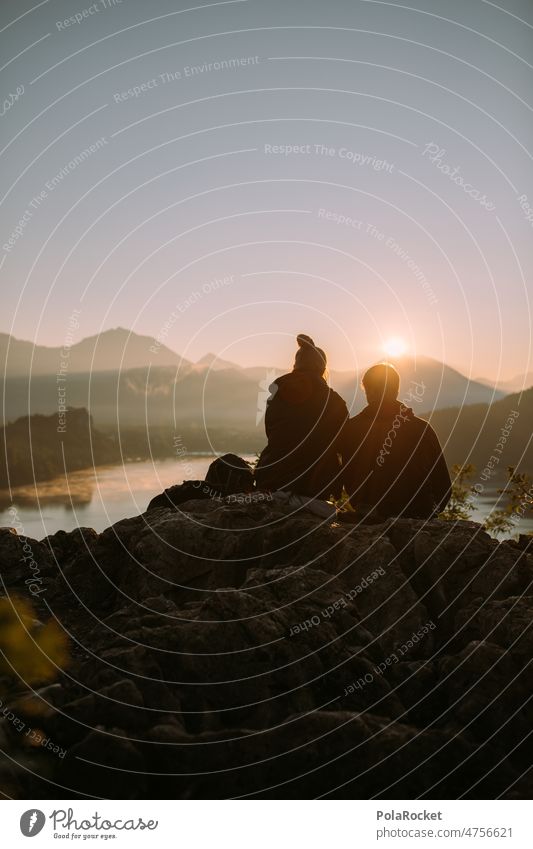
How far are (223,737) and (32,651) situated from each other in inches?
107

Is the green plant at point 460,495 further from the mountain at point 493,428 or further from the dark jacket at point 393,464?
the dark jacket at point 393,464

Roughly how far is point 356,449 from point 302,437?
820 millimetres

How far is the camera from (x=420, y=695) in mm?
8180

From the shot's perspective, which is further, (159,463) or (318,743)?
(159,463)

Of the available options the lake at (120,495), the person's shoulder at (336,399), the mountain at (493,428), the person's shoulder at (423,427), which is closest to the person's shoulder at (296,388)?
the person's shoulder at (336,399)

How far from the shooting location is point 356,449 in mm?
12188

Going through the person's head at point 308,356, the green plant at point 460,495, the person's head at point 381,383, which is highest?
the person's head at point 308,356

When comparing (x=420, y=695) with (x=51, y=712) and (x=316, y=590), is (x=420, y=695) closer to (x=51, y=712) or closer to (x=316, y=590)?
(x=316, y=590)

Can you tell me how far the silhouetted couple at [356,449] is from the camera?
39.4 feet

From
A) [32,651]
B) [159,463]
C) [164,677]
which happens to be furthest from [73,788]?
[159,463]

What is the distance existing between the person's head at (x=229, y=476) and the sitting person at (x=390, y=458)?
5.14 feet

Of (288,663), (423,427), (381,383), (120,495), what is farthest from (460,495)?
(288,663)

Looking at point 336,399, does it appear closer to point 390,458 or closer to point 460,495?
point 390,458

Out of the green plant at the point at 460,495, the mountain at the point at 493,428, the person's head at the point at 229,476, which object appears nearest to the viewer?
the mountain at the point at 493,428
